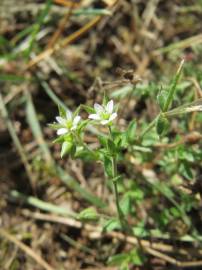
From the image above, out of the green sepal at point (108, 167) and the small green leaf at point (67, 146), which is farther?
the green sepal at point (108, 167)

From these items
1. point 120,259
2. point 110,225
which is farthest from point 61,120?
point 120,259

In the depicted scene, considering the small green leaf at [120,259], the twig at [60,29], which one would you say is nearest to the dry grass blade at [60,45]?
the twig at [60,29]

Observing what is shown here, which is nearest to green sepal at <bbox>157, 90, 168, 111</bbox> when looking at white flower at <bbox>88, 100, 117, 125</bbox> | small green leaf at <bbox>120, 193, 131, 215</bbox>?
white flower at <bbox>88, 100, 117, 125</bbox>

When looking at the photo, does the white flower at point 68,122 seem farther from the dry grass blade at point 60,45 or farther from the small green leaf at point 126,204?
the dry grass blade at point 60,45

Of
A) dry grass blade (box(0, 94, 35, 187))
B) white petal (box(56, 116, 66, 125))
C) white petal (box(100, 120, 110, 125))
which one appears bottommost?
dry grass blade (box(0, 94, 35, 187))

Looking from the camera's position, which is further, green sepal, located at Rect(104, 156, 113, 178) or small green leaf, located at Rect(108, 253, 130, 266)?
small green leaf, located at Rect(108, 253, 130, 266)

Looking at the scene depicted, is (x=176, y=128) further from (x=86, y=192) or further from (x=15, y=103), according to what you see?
(x=15, y=103)

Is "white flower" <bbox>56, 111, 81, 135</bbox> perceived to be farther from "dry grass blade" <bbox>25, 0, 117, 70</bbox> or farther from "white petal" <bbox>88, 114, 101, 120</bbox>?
"dry grass blade" <bbox>25, 0, 117, 70</bbox>

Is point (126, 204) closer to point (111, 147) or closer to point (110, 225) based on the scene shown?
point (110, 225)
